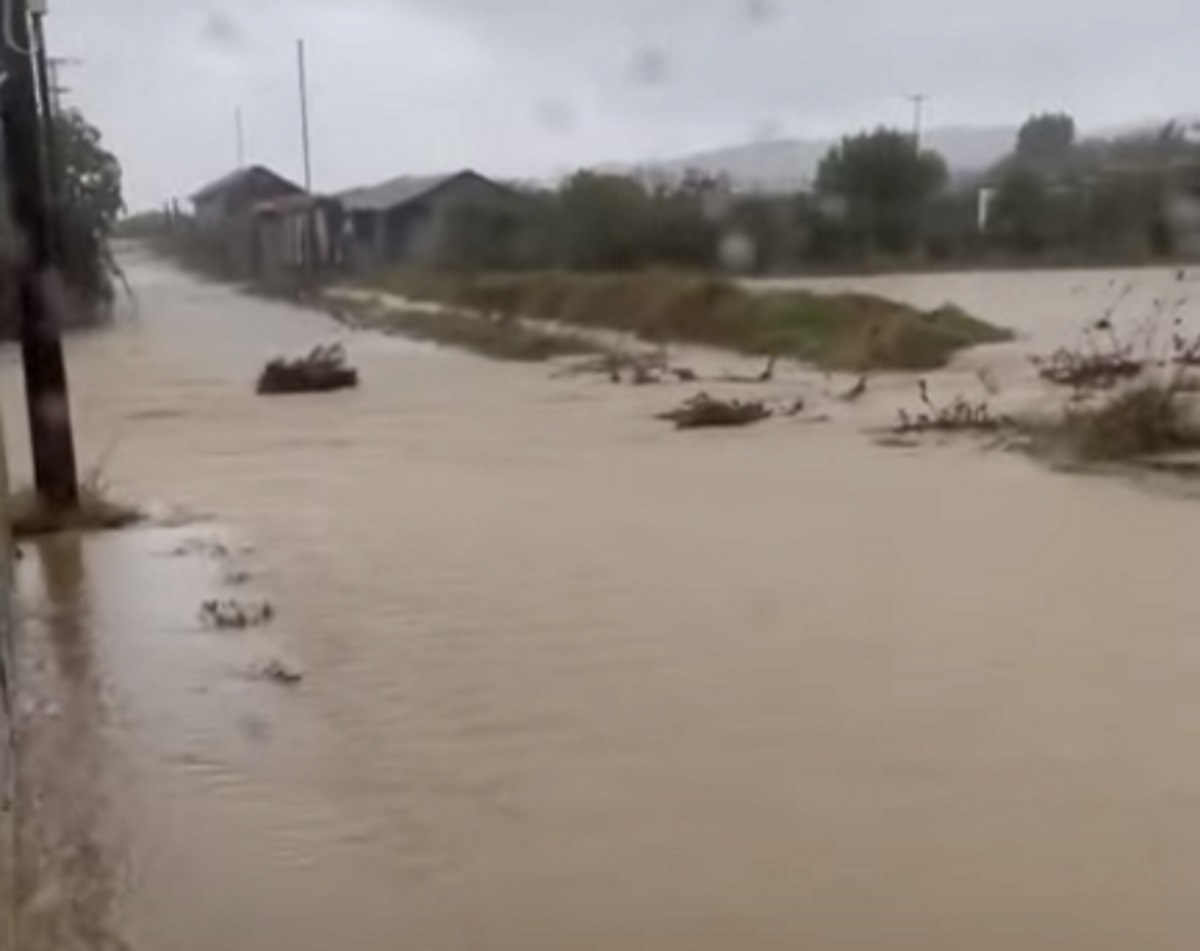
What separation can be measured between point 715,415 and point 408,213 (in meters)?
16.4

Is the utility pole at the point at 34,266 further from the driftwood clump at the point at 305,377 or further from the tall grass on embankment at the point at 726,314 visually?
the tall grass on embankment at the point at 726,314

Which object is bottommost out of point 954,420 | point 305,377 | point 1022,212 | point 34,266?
point 305,377

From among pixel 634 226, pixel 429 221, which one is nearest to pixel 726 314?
pixel 634 226

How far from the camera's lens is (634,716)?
610 centimetres

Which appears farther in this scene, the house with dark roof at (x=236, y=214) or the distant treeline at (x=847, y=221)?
the house with dark roof at (x=236, y=214)

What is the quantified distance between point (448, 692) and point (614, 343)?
18.3 m

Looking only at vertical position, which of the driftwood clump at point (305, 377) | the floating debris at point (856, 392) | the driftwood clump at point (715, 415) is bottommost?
the driftwood clump at point (305, 377)

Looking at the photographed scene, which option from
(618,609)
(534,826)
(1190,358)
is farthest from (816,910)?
(1190,358)

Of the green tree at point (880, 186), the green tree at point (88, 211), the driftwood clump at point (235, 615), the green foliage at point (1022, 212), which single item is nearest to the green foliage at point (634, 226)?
the green tree at point (880, 186)

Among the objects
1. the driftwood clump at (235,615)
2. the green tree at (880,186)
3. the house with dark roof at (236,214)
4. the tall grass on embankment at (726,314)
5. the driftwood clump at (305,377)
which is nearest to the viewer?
the driftwood clump at (235,615)

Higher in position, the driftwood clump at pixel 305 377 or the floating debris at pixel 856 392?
the floating debris at pixel 856 392

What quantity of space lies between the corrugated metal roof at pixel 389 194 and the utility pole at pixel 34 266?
17839 mm

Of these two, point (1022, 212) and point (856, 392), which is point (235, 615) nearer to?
point (856, 392)

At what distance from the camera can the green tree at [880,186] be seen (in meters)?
24.4
